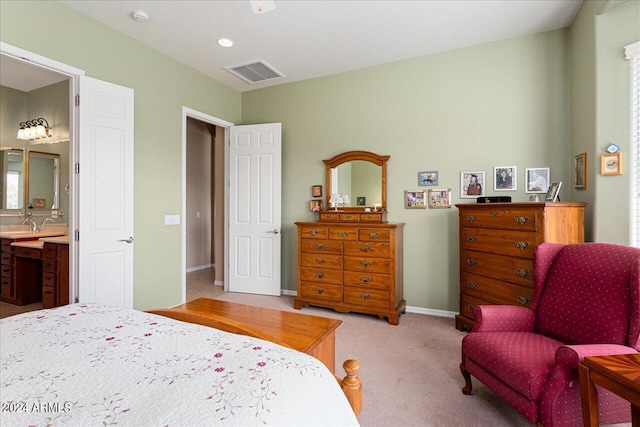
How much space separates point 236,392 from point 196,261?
6042 mm

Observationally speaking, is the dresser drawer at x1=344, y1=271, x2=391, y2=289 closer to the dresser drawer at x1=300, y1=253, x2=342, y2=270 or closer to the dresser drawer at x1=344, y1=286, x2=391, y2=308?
the dresser drawer at x1=344, y1=286, x2=391, y2=308

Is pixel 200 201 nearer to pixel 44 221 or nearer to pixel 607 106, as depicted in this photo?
pixel 44 221

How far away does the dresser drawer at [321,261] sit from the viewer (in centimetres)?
364

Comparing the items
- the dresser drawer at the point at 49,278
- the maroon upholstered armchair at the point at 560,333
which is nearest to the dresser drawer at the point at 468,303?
the maroon upholstered armchair at the point at 560,333

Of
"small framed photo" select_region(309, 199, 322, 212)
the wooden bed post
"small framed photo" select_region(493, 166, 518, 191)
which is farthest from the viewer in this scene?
"small framed photo" select_region(309, 199, 322, 212)

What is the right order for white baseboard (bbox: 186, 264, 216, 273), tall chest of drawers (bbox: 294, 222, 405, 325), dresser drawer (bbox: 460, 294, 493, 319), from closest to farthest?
dresser drawer (bbox: 460, 294, 493, 319)
tall chest of drawers (bbox: 294, 222, 405, 325)
white baseboard (bbox: 186, 264, 216, 273)

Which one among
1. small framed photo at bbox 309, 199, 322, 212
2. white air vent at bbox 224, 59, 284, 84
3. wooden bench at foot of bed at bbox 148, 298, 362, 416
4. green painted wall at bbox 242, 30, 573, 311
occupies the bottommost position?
wooden bench at foot of bed at bbox 148, 298, 362, 416

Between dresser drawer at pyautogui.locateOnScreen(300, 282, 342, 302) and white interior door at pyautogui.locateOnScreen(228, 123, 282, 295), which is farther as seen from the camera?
white interior door at pyautogui.locateOnScreen(228, 123, 282, 295)

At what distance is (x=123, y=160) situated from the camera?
3.00 meters

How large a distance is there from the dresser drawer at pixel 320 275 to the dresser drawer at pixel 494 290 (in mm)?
1331

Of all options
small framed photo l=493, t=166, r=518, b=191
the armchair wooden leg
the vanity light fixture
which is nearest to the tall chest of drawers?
small framed photo l=493, t=166, r=518, b=191

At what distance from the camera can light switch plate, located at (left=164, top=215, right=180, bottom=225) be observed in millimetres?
3613

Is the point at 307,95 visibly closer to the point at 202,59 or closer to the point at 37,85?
the point at 202,59

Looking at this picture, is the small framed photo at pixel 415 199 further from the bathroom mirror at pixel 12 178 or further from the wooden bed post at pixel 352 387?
the bathroom mirror at pixel 12 178
